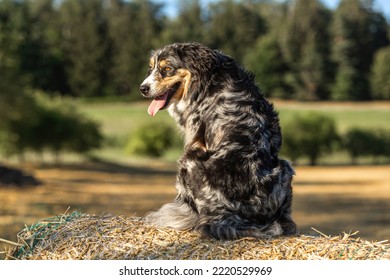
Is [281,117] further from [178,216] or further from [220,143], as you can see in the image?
[220,143]

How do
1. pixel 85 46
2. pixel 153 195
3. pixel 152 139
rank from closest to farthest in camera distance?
1. pixel 153 195
2. pixel 152 139
3. pixel 85 46

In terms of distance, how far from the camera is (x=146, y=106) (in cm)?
5041

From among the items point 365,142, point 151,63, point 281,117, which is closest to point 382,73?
point 365,142

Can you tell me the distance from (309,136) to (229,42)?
13615 mm

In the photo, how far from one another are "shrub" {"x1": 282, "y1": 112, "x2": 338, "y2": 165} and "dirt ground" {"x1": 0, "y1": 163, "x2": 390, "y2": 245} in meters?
2.08

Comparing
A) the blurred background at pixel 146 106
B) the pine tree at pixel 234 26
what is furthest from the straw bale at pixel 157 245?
the pine tree at pixel 234 26

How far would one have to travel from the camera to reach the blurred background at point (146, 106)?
27891 mm

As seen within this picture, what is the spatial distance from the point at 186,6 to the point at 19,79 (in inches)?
1031

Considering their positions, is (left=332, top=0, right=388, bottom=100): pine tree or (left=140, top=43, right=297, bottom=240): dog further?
(left=332, top=0, right=388, bottom=100): pine tree

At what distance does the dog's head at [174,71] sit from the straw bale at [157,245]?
113 cm

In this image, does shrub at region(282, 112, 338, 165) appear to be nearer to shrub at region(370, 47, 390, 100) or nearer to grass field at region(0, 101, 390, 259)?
grass field at region(0, 101, 390, 259)

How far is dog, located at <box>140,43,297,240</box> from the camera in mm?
4793

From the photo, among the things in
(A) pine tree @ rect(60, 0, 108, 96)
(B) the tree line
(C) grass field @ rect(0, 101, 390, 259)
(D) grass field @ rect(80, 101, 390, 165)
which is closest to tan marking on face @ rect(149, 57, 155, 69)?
(C) grass field @ rect(0, 101, 390, 259)

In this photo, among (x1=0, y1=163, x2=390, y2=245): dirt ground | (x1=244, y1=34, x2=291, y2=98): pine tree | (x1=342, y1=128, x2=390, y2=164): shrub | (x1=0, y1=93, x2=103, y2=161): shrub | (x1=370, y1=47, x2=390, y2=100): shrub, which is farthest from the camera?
(x1=244, y1=34, x2=291, y2=98): pine tree
